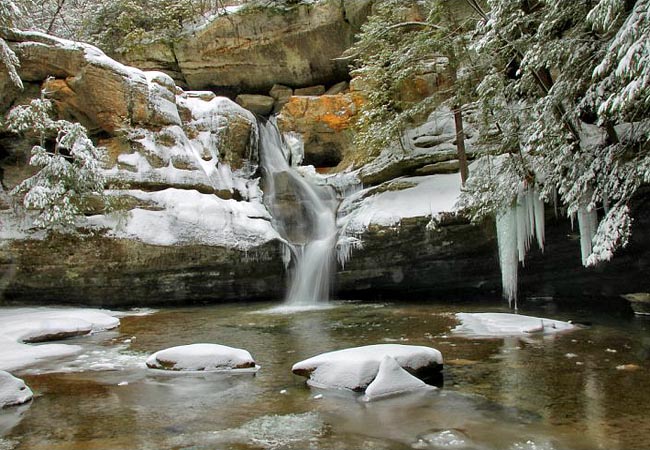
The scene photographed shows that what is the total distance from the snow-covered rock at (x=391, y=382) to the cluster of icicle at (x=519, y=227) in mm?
6141

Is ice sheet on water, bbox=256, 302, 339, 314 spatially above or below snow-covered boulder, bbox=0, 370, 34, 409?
above

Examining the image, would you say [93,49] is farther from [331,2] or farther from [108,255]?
[331,2]

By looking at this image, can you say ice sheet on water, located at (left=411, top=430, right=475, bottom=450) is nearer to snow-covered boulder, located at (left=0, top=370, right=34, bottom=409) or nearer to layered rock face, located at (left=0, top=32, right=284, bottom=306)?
snow-covered boulder, located at (left=0, top=370, right=34, bottom=409)

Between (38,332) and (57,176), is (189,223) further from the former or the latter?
(38,332)

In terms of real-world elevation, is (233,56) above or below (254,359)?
above

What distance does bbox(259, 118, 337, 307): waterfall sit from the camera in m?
14.2

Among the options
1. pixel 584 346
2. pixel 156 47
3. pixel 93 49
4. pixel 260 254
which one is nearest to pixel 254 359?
pixel 584 346

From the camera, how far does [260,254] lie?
1380 centimetres

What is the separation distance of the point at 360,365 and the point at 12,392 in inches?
152

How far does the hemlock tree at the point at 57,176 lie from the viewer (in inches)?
480

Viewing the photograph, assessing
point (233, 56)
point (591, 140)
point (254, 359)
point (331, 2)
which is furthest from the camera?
point (233, 56)

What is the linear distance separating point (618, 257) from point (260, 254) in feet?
30.5

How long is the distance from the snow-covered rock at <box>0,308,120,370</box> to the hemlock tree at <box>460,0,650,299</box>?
8.38 metres

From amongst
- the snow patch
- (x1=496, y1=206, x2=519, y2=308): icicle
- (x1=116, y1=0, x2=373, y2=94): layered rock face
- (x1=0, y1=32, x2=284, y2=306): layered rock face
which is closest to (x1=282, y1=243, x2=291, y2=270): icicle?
(x1=0, y1=32, x2=284, y2=306): layered rock face
